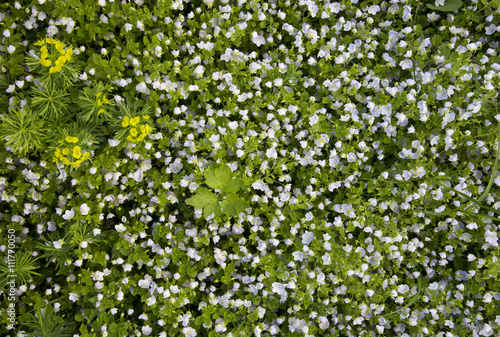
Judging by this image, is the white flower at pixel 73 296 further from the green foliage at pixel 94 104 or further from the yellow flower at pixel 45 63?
the yellow flower at pixel 45 63

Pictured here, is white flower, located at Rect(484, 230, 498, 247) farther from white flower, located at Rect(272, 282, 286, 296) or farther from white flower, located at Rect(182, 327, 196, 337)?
white flower, located at Rect(182, 327, 196, 337)

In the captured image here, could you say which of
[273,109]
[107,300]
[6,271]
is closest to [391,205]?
[273,109]

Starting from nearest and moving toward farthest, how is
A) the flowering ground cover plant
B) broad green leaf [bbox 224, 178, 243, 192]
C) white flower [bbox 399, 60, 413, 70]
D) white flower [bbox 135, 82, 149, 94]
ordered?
broad green leaf [bbox 224, 178, 243, 192] → the flowering ground cover plant → white flower [bbox 135, 82, 149, 94] → white flower [bbox 399, 60, 413, 70]

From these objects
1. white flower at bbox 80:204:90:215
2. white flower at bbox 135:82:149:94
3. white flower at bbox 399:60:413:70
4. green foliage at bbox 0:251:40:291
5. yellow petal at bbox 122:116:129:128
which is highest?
white flower at bbox 399:60:413:70

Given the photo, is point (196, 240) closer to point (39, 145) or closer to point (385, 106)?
point (39, 145)

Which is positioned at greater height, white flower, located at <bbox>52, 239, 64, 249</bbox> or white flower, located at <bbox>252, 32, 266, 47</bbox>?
white flower, located at <bbox>252, 32, 266, 47</bbox>

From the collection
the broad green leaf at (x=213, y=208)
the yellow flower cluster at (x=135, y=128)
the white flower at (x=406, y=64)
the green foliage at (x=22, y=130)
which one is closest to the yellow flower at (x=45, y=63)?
the green foliage at (x=22, y=130)

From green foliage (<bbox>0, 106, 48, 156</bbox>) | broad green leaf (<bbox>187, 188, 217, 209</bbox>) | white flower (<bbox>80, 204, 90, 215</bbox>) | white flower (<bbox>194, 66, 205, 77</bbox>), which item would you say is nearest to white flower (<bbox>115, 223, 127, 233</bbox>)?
white flower (<bbox>80, 204, 90, 215</bbox>)
